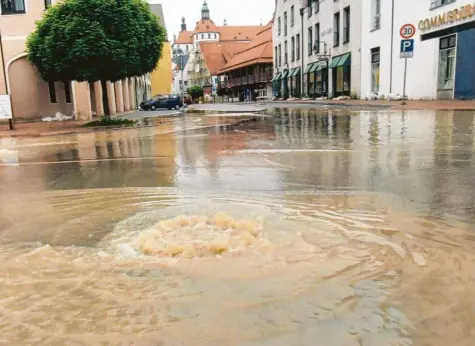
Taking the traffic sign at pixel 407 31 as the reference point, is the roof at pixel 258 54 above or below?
above

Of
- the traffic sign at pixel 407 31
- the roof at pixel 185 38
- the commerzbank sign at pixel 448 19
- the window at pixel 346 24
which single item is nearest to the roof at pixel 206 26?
the roof at pixel 185 38

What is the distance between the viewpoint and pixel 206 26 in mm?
140000

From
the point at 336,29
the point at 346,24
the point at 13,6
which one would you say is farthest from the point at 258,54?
the point at 13,6

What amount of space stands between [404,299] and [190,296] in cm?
123

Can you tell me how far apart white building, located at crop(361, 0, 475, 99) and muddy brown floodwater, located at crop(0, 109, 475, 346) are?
50.7 feet

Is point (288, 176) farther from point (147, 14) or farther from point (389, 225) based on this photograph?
point (147, 14)

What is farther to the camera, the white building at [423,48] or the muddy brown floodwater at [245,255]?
the white building at [423,48]

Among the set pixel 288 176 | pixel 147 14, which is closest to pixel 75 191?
pixel 288 176

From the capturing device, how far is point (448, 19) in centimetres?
2056

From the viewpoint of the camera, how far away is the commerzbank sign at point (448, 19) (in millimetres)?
19062

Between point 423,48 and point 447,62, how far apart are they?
70.3 inches

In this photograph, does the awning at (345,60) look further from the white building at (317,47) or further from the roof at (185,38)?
the roof at (185,38)

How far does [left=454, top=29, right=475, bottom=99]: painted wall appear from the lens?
19.9 meters

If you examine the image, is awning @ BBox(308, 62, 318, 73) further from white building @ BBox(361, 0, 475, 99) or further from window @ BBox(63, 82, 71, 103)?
window @ BBox(63, 82, 71, 103)
